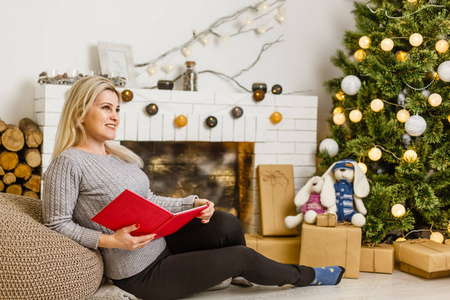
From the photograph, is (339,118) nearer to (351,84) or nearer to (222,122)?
(351,84)

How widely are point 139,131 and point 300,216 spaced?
3.51 ft

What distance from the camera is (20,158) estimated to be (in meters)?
2.69

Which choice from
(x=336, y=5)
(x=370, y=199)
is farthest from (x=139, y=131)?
(x=336, y=5)

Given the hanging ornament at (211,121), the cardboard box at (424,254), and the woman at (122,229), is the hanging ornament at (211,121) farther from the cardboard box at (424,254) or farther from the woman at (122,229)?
the cardboard box at (424,254)

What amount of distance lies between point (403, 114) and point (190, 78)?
1.29 meters

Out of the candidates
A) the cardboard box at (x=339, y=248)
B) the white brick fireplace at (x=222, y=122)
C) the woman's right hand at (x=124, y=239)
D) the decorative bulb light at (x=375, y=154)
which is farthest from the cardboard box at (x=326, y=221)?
the woman's right hand at (x=124, y=239)

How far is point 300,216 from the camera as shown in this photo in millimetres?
2820

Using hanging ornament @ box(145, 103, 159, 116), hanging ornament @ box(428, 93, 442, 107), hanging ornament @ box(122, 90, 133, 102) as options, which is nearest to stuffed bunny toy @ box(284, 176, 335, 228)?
hanging ornament @ box(428, 93, 442, 107)

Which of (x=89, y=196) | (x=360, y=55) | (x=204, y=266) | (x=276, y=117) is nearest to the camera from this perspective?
(x=89, y=196)

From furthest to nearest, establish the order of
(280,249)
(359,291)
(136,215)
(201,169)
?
1. (201,169)
2. (280,249)
3. (359,291)
4. (136,215)

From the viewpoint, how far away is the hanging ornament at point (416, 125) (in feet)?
8.87

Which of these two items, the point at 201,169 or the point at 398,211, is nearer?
the point at 398,211

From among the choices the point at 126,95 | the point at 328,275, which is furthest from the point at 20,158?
the point at 328,275

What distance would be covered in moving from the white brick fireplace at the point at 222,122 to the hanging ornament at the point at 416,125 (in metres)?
0.69
